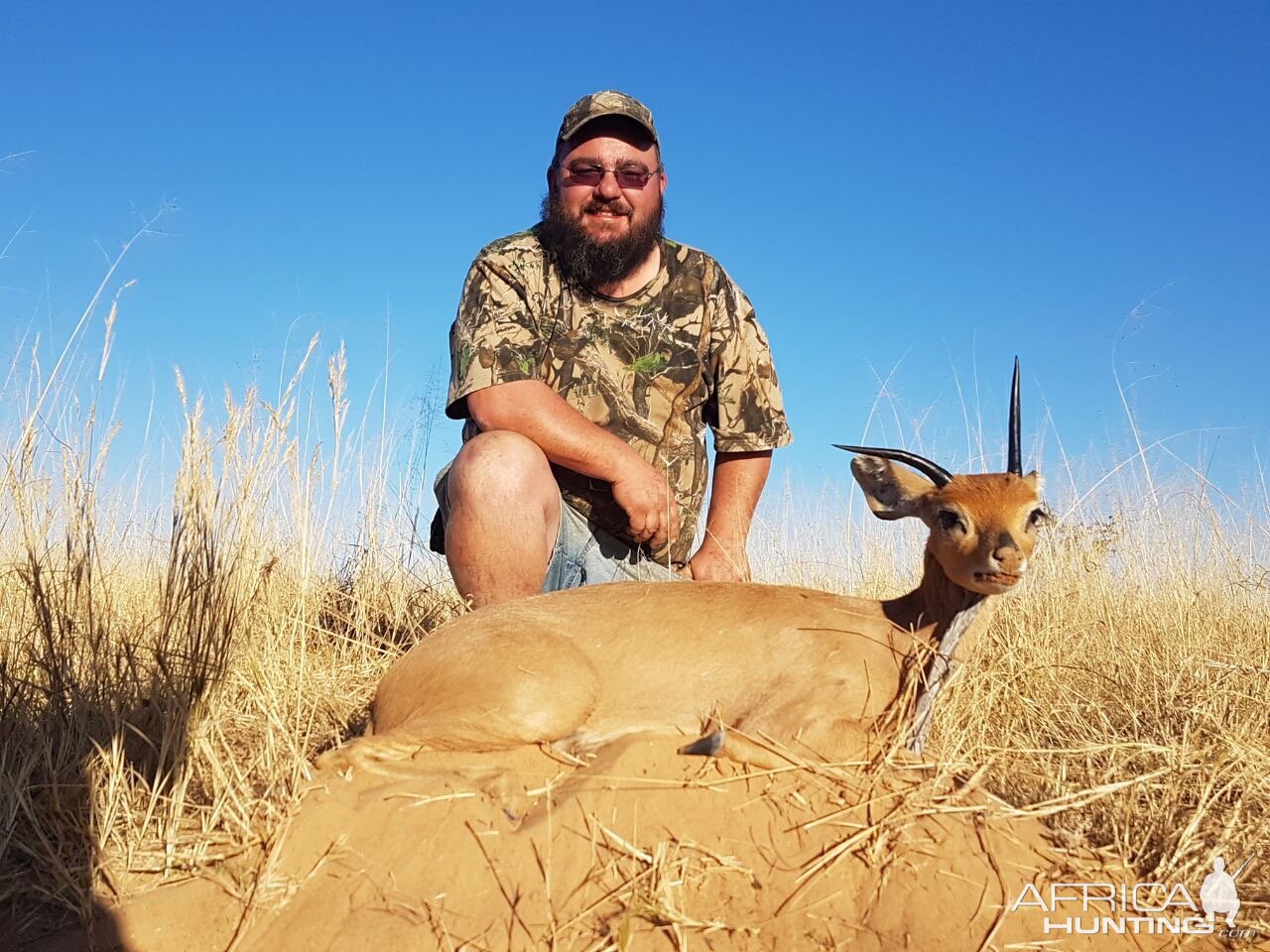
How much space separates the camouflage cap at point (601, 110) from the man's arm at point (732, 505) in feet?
7.61

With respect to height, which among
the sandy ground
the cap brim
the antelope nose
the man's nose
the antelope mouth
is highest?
the cap brim

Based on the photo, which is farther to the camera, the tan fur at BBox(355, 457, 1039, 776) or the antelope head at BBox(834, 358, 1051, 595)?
the antelope head at BBox(834, 358, 1051, 595)

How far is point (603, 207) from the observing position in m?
6.40

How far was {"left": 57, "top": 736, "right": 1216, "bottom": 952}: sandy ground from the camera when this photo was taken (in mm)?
2688

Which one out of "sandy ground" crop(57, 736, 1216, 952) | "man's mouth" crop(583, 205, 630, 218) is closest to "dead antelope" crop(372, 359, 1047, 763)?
"sandy ground" crop(57, 736, 1216, 952)

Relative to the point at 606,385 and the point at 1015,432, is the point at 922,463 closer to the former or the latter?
the point at 1015,432

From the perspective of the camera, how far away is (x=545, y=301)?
20.4 ft

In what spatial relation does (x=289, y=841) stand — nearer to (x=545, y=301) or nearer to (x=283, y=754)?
(x=283, y=754)

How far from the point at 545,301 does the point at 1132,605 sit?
4267 mm

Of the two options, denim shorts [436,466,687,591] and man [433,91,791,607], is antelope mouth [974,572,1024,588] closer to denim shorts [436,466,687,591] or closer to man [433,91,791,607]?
man [433,91,791,607]

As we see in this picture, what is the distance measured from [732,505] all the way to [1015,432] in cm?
254

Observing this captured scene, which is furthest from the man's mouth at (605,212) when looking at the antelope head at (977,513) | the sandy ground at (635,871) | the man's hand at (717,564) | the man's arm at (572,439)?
the sandy ground at (635,871)

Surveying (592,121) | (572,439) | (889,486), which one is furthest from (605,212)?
(889,486)

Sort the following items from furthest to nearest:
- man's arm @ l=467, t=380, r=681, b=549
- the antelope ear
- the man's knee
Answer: man's arm @ l=467, t=380, r=681, b=549
the man's knee
the antelope ear
